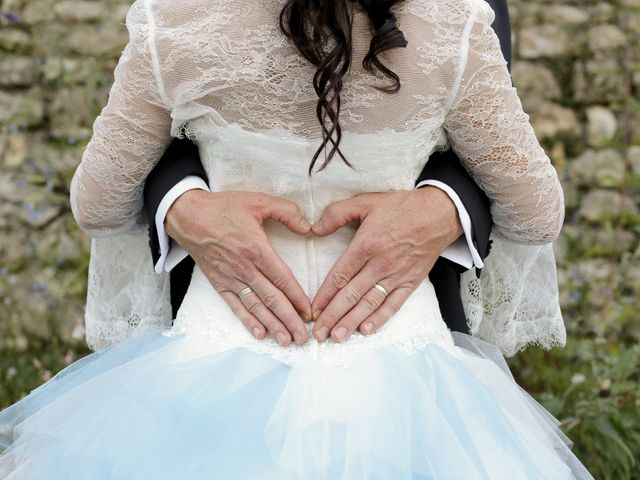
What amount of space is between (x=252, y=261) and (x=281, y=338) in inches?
5.7

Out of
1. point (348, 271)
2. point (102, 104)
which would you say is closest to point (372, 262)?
point (348, 271)

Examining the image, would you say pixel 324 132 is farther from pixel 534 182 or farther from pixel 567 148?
pixel 567 148

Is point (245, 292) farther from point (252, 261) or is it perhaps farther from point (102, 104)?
point (102, 104)

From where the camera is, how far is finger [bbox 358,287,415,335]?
1.32 m

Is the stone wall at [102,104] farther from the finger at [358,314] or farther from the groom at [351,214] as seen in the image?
the finger at [358,314]

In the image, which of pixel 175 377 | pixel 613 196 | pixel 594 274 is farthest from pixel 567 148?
pixel 175 377

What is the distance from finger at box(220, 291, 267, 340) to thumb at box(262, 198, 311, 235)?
0.15 meters

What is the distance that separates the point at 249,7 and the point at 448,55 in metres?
A: 0.32

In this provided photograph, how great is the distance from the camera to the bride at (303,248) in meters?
1.11

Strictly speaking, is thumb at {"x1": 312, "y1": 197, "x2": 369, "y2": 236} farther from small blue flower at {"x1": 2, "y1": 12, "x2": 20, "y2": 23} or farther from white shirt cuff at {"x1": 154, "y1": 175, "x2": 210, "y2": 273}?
small blue flower at {"x1": 2, "y1": 12, "x2": 20, "y2": 23}

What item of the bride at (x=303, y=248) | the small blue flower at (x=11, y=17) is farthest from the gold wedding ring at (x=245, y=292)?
the small blue flower at (x=11, y=17)

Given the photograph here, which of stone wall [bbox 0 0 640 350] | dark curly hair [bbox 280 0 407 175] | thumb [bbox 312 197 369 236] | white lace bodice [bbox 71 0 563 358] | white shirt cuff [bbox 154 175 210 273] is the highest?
dark curly hair [bbox 280 0 407 175]

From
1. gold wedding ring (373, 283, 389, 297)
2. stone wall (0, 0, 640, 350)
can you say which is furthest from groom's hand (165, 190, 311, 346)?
stone wall (0, 0, 640, 350)

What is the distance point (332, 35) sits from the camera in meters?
1.22
